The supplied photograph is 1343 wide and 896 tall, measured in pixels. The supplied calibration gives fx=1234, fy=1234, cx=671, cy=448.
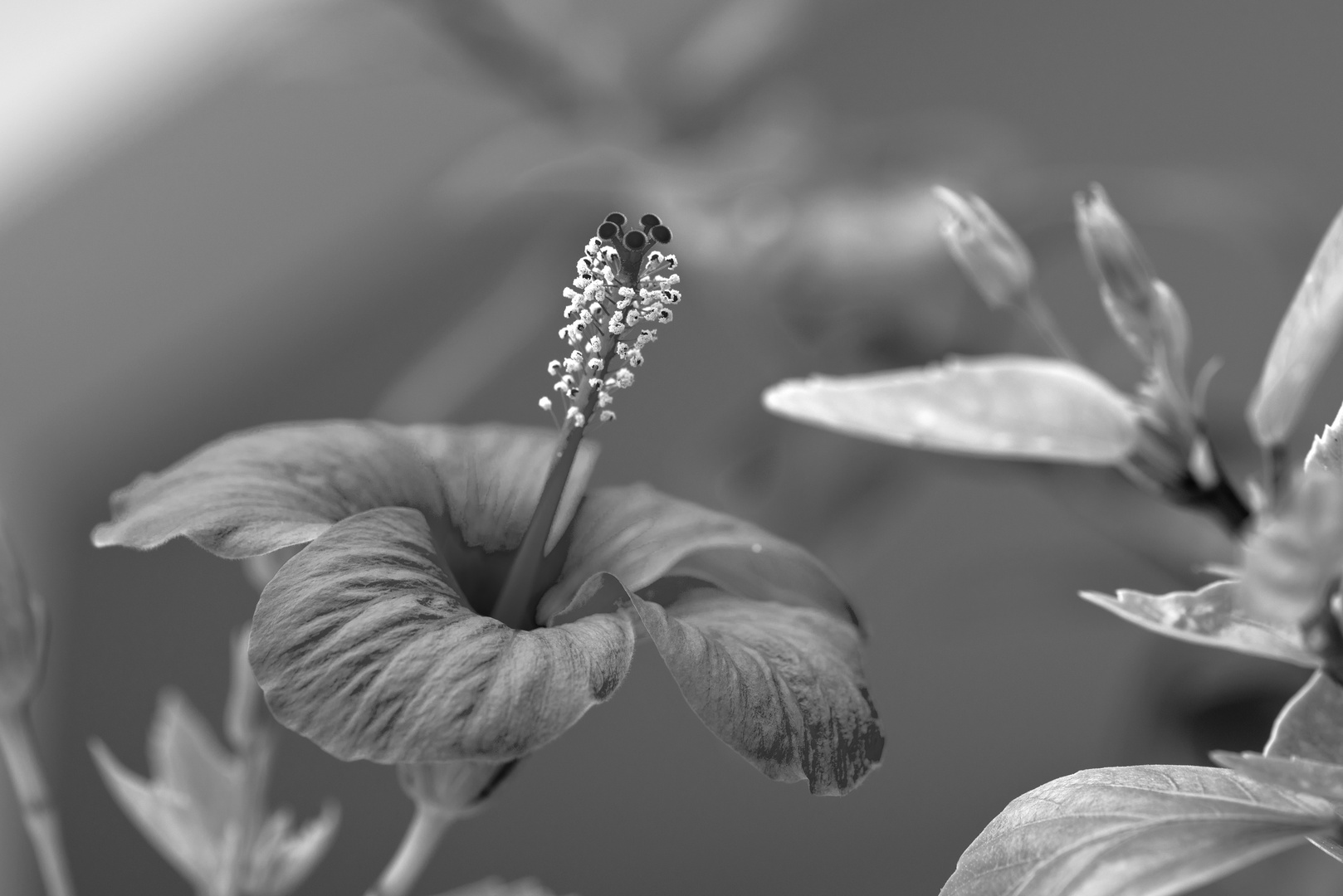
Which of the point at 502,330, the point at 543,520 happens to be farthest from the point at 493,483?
the point at 502,330

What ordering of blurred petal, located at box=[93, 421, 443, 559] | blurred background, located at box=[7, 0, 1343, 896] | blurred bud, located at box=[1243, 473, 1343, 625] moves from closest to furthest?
blurred bud, located at box=[1243, 473, 1343, 625] → blurred petal, located at box=[93, 421, 443, 559] → blurred background, located at box=[7, 0, 1343, 896]

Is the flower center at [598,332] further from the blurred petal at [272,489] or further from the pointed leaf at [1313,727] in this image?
the pointed leaf at [1313,727]

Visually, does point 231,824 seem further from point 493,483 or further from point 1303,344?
point 1303,344

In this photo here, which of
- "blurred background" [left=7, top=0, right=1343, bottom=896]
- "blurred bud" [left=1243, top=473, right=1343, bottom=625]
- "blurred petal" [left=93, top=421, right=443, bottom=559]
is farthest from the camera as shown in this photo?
"blurred background" [left=7, top=0, right=1343, bottom=896]

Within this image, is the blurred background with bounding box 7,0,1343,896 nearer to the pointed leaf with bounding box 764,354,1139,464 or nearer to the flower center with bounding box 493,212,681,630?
the flower center with bounding box 493,212,681,630

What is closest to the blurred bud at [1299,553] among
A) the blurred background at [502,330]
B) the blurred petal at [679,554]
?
the blurred petal at [679,554]

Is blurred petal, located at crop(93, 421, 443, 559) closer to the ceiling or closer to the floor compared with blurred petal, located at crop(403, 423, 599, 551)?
closer to the ceiling

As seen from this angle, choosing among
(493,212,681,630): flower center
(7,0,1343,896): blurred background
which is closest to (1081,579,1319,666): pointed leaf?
(493,212,681,630): flower center
